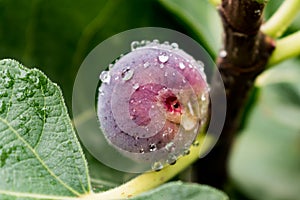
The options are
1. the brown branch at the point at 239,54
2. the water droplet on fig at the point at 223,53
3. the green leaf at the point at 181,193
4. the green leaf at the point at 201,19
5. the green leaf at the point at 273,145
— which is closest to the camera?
the green leaf at the point at 181,193

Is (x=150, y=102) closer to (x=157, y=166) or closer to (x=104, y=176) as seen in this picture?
(x=157, y=166)

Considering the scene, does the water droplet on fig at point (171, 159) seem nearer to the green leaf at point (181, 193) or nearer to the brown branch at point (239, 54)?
the green leaf at point (181, 193)

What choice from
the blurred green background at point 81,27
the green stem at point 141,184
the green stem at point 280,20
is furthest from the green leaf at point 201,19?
the green stem at point 141,184

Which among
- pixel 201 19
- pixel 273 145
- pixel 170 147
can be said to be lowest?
pixel 273 145

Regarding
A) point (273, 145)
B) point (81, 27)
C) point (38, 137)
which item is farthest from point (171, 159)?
point (273, 145)

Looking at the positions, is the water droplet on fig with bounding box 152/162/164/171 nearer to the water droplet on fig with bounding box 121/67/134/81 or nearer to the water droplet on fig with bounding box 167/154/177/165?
the water droplet on fig with bounding box 167/154/177/165

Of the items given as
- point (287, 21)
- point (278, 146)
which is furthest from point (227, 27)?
point (278, 146)

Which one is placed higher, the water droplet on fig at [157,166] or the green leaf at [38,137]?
the green leaf at [38,137]

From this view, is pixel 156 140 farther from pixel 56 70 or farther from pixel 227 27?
pixel 56 70
